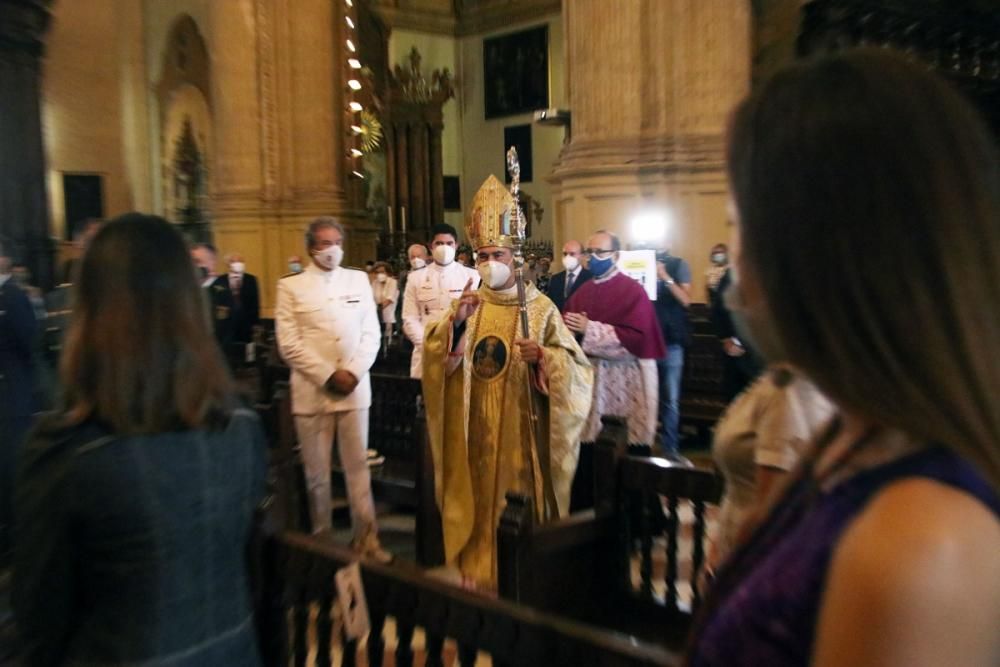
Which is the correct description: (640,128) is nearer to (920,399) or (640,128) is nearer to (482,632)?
(482,632)

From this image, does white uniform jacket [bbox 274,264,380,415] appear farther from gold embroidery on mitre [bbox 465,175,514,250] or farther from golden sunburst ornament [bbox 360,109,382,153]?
golden sunburst ornament [bbox 360,109,382,153]

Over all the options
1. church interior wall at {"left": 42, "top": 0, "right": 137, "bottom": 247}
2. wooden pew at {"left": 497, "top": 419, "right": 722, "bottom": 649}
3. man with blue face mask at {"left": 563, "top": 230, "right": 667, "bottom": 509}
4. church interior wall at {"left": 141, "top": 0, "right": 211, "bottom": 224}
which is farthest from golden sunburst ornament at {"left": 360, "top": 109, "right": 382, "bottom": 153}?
wooden pew at {"left": 497, "top": 419, "right": 722, "bottom": 649}

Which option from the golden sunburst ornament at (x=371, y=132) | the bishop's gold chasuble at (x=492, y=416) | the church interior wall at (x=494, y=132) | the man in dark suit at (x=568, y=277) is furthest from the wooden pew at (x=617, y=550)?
the church interior wall at (x=494, y=132)

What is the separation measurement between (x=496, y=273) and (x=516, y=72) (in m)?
21.4

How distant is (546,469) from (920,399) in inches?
154

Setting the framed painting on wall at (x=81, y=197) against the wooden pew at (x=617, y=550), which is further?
the framed painting on wall at (x=81, y=197)

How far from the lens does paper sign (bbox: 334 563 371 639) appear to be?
2357 mm

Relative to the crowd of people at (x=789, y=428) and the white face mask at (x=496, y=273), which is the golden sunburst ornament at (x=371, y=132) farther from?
the crowd of people at (x=789, y=428)

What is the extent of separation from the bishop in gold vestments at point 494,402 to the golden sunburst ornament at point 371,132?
18.0 meters

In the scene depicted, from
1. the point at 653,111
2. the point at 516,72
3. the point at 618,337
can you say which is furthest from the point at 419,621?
the point at 516,72

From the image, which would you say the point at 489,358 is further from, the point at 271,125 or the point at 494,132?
the point at 494,132

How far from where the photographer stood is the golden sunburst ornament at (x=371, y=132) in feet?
73.4

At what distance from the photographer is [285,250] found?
13.5 metres

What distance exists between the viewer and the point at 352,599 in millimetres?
2383
